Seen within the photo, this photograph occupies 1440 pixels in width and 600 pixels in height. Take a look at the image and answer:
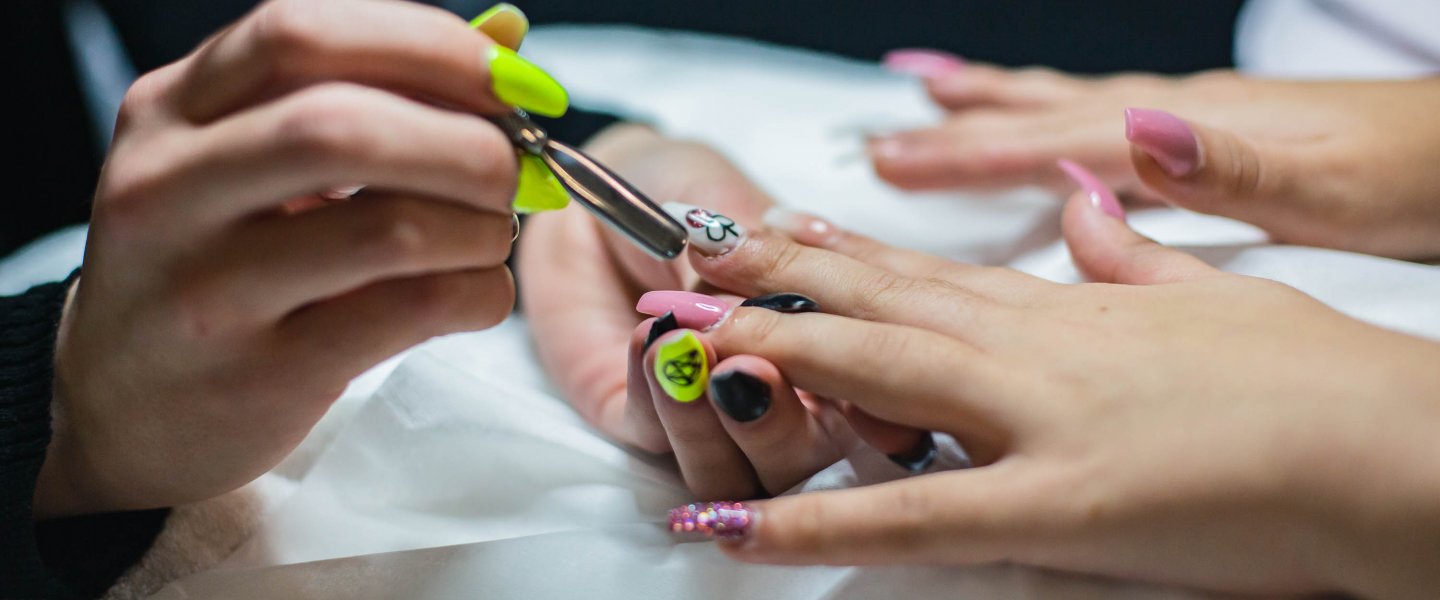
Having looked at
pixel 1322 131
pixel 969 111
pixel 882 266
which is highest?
pixel 1322 131

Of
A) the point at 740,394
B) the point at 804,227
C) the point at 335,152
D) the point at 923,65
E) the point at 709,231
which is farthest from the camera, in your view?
the point at 923,65

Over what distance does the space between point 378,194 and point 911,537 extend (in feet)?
1.06

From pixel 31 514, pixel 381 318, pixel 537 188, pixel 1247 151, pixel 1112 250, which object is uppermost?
pixel 1247 151

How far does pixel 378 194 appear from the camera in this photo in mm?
469

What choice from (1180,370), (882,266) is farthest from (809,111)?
(1180,370)

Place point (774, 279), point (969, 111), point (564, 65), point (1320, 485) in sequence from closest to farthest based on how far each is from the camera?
point (1320, 485) → point (774, 279) → point (969, 111) → point (564, 65)

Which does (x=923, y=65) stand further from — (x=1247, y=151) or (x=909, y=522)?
(x=909, y=522)

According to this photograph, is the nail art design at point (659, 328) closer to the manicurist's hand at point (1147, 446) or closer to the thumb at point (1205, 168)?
the manicurist's hand at point (1147, 446)

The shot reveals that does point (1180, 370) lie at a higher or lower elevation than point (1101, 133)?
lower

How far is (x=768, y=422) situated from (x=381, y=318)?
22cm

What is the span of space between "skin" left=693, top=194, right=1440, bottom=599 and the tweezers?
9 centimetres

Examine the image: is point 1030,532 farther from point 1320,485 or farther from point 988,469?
point 1320,485

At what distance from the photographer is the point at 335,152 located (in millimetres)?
424

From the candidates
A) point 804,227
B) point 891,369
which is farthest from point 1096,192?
point 891,369
